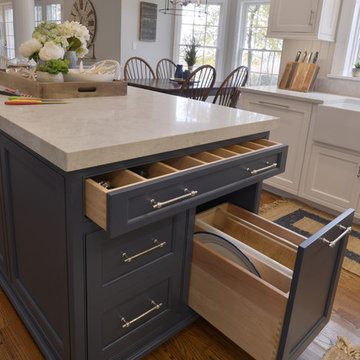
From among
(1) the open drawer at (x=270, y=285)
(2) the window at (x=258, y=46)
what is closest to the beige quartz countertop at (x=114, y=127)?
(1) the open drawer at (x=270, y=285)

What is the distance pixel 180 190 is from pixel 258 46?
492 centimetres

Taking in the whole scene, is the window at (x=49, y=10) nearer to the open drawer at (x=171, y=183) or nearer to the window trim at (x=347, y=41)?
the window trim at (x=347, y=41)

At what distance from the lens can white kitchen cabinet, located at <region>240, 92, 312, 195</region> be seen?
9.11 feet

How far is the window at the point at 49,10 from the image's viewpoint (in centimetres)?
694

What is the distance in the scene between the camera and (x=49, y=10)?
7.18 meters

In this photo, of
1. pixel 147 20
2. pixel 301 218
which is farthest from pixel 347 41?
pixel 147 20

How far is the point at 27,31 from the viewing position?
504cm

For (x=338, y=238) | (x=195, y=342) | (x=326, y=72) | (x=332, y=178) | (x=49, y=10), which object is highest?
(x=49, y=10)

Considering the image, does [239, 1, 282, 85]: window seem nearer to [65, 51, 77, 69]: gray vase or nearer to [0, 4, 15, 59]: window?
[65, 51, 77, 69]: gray vase

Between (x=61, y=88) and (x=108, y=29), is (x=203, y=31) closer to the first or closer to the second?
(x=108, y=29)

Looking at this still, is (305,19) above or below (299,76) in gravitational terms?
above

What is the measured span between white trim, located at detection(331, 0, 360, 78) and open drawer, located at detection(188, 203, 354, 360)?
2.27 m

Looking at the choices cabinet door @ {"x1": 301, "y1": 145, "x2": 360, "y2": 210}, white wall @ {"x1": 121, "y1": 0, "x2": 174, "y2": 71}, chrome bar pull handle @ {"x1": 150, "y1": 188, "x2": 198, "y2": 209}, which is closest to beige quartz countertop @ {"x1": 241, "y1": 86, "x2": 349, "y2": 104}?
cabinet door @ {"x1": 301, "y1": 145, "x2": 360, "y2": 210}

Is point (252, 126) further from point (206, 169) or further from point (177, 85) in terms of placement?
point (177, 85)
